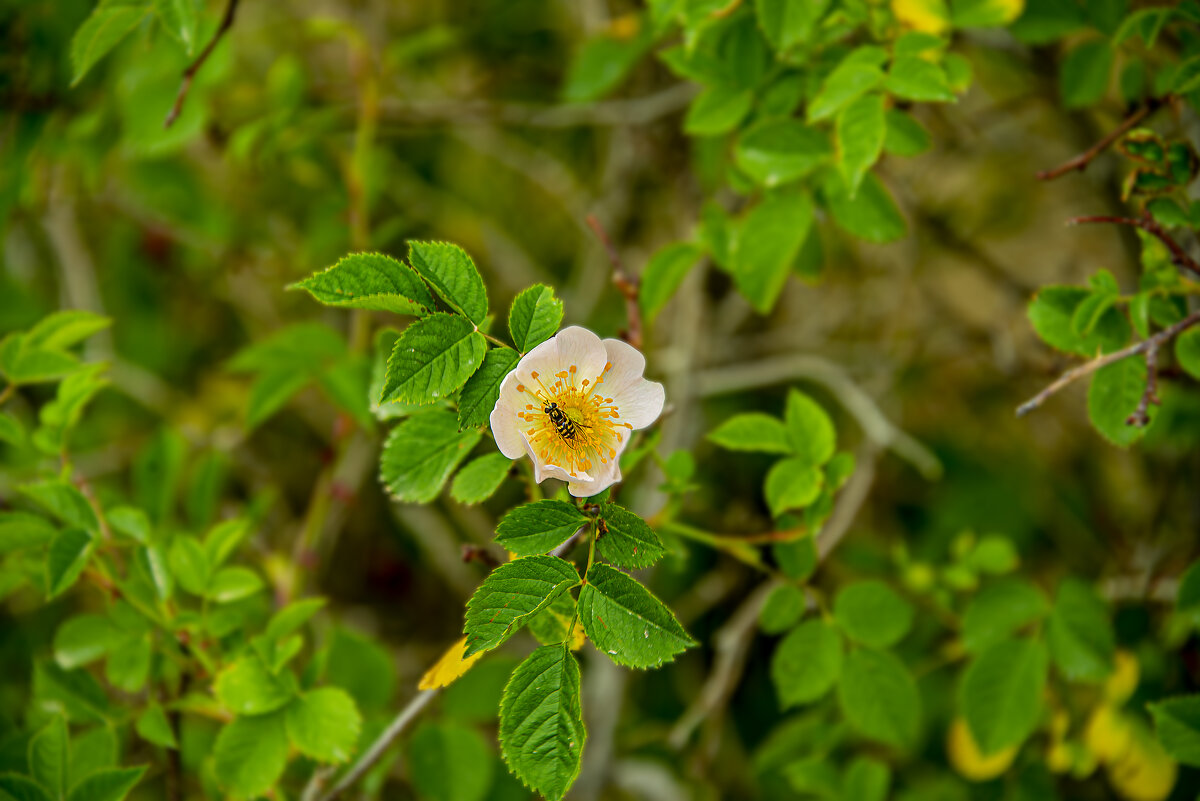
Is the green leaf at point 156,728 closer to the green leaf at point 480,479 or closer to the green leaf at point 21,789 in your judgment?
the green leaf at point 21,789

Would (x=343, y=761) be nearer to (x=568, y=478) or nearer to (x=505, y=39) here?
(x=568, y=478)

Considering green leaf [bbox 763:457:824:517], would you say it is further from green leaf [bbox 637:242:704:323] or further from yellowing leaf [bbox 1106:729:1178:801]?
yellowing leaf [bbox 1106:729:1178:801]

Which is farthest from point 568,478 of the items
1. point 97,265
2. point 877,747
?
point 97,265

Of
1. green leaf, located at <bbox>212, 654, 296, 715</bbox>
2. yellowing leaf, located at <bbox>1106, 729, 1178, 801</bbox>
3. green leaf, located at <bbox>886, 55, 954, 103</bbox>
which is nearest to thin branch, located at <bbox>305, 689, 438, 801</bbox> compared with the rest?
green leaf, located at <bbox>212, 654, 296, 715</bbox>

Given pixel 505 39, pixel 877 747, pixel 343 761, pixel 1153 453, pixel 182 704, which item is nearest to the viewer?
pixel 343 761

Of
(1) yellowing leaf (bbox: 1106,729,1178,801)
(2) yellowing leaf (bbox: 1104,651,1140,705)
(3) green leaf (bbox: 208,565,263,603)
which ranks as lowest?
(1) yellowing leaf (bbox: 1106,729,1178,801)

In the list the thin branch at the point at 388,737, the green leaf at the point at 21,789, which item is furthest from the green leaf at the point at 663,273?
the green leaf at the point at 21,789
